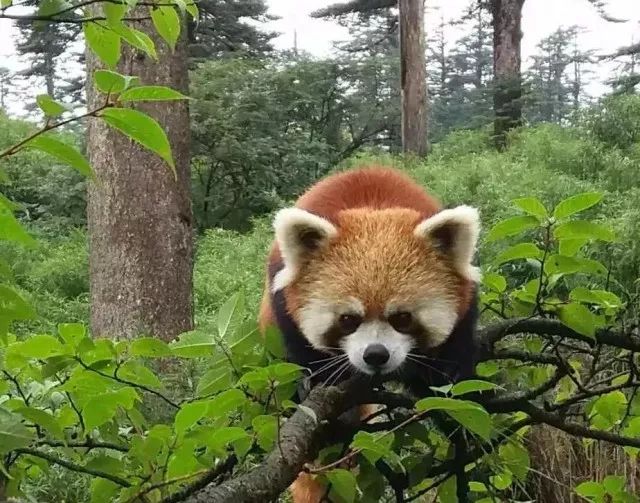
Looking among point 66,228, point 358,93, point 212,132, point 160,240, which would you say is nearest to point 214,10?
point 358,93

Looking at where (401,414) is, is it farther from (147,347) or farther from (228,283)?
(228,283)

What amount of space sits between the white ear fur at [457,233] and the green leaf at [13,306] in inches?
47.3

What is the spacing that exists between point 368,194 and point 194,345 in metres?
1.15

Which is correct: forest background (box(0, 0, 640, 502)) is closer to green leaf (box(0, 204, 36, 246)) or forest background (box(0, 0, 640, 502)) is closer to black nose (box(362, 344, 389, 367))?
green leaf (box(0, 204, 36, 246))

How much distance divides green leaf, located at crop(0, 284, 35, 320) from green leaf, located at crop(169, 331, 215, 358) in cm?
30

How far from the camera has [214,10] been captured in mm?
15938

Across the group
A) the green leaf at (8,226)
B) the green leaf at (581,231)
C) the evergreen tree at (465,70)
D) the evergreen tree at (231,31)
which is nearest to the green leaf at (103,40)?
the green leaf at (8,226)

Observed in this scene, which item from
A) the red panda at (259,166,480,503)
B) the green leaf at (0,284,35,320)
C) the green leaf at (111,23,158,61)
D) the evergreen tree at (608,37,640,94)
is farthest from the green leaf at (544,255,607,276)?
the evergreen tree at (608,37,640,94)

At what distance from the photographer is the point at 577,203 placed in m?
1.15

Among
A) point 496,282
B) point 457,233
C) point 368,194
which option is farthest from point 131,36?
point 368,194

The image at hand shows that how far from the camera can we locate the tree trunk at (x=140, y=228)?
4.01 meters

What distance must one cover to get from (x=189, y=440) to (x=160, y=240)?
321cm

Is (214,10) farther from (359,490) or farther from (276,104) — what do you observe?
(359,490)

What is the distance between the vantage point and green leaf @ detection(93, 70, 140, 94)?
2.35 feet
